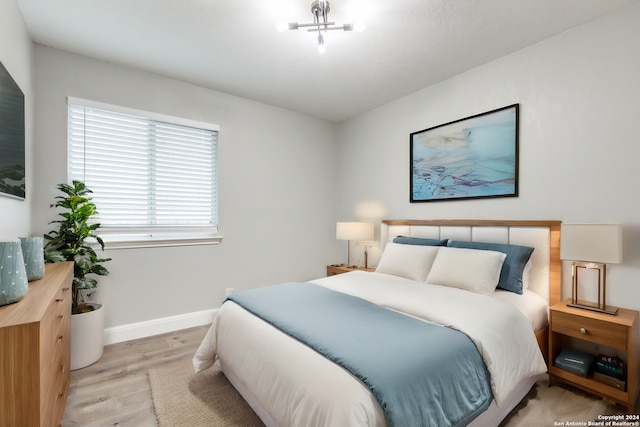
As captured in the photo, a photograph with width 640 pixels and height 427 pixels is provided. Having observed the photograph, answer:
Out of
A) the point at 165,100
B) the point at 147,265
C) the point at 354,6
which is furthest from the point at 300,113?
the point at 147,265

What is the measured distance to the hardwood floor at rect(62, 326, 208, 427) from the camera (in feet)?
5.96

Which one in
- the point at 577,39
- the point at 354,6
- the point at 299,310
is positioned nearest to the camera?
the point at 299,310

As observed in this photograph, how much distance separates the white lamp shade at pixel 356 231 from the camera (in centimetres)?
373

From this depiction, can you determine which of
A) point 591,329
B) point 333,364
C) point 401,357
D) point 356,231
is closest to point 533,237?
point 591,329

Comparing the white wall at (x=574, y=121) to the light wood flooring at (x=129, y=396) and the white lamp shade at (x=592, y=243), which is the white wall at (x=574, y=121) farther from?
the light wood flooring at (x=129, y=396)

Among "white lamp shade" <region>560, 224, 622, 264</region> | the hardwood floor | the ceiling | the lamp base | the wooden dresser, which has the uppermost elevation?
the ceiling

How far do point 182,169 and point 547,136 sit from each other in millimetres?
3524

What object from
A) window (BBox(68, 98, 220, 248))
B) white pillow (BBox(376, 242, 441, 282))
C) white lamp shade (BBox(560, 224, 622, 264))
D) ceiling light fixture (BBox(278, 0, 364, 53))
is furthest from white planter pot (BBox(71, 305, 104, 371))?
white lamp shade (BBox(560, 224, 622, 264))

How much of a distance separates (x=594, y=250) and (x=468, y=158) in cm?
133

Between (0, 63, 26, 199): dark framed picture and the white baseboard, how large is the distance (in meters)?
1.48

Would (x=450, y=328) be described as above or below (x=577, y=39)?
below

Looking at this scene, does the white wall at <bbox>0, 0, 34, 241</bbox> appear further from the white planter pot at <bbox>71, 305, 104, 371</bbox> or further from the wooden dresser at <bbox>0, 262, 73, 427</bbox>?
the wooden dresser at <bbox>0, 262, 73, 427</bbox>

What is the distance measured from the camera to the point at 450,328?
5.39 feet

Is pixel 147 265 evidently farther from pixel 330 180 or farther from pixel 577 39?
pixel 577 39
